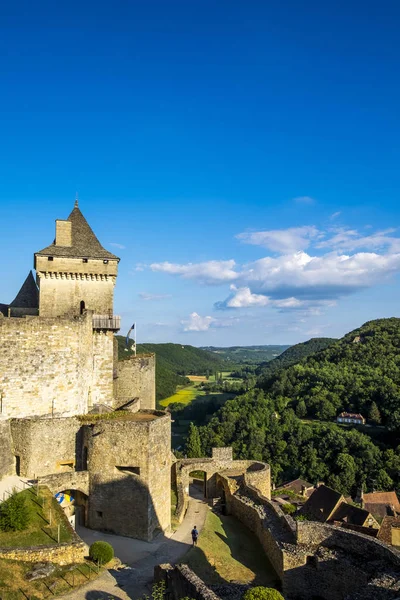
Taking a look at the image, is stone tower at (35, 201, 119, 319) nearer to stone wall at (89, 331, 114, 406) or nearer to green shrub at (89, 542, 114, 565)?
stone wall at (89, 331, 114, 406)

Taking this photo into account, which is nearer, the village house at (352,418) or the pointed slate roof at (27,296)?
the pointed slate roof at (27,296)

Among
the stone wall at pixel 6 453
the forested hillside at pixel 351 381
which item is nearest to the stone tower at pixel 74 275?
the stone wall at pixel 6 453

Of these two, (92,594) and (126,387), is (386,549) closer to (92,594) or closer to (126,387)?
(92,594)

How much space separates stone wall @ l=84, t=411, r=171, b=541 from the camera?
21.7 metres

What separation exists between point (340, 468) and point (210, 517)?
56847 mm

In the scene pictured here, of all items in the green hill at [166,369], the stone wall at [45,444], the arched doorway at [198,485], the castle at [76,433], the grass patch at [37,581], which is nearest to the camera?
the grass patch at [37,581]

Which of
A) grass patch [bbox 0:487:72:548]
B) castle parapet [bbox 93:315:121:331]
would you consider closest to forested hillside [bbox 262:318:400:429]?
castle parapet [bbox 93:315:121:331]

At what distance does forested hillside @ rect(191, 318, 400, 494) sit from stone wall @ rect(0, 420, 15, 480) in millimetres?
61097

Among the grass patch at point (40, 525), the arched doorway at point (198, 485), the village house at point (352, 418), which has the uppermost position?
the grass patch at point (40, 525)

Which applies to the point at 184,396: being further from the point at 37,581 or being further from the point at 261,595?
the point at 261,595

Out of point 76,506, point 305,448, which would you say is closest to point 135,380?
point 76,506

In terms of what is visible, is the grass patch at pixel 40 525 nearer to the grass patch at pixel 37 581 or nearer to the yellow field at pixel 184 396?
the grass patch at pixel 37 581

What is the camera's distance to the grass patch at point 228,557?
1942cm

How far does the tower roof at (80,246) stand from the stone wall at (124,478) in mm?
11376
